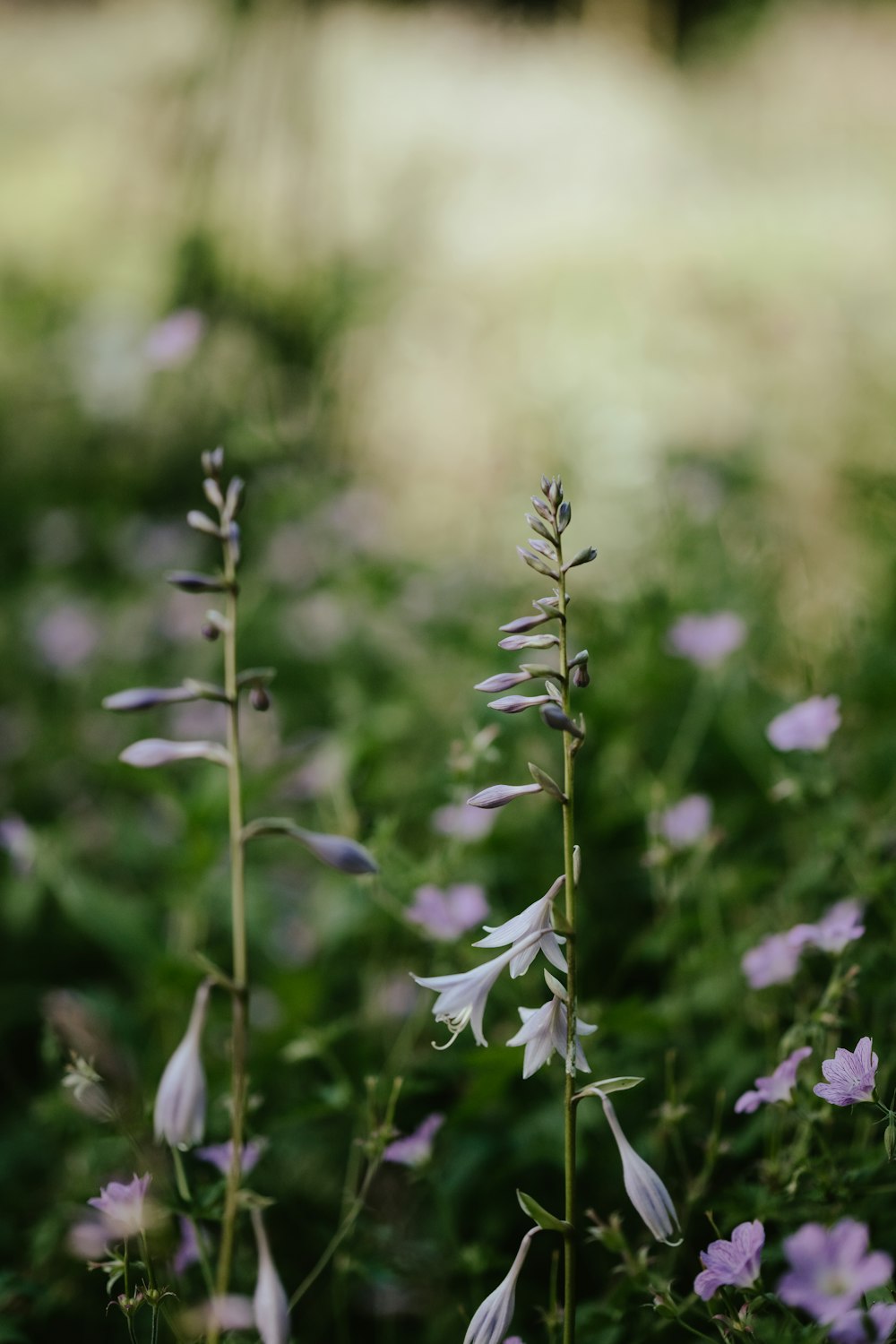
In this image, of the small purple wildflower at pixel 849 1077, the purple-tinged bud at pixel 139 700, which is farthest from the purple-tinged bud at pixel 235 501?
the small purple wildflower at pixel 849 1077

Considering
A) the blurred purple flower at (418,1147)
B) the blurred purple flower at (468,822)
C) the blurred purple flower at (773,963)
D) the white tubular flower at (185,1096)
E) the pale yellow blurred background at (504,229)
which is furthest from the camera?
the pale yellow blurred background at (504,229)

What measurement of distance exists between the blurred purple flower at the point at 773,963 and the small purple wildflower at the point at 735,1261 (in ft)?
1.21

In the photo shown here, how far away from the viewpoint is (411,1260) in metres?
1.19

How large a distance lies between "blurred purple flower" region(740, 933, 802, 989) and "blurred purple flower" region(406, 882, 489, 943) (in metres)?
0.29

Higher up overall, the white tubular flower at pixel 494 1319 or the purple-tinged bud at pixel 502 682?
the purple-tinged bud at pixel 502 682

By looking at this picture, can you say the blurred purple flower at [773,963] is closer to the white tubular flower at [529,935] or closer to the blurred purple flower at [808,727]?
the blurred purple flower at [808,727]

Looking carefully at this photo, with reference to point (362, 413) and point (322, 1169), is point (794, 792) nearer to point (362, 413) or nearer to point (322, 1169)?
point (322, 1169)

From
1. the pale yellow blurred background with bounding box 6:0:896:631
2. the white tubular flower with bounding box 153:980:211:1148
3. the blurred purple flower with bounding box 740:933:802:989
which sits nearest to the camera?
the white tubular flower with bounding box 153:980:211:1148

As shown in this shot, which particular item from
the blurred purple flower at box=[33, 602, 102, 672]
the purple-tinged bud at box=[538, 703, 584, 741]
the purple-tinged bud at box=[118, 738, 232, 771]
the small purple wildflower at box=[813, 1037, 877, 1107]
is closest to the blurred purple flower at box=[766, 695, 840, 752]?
the small purple wildflower at box=[813, 1037, 877, 1107]

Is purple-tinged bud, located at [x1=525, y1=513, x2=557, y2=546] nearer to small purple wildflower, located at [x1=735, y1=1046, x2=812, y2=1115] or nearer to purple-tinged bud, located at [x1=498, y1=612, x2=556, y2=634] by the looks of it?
purple-tinged bud, located at [x1=498, y1=612, x2=556, y2=634]

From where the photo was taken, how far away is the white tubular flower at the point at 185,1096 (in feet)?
2.51

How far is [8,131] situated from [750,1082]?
22.0 feet

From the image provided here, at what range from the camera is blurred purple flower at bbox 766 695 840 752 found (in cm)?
125

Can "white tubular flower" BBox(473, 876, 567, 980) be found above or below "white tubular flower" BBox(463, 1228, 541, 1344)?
above
